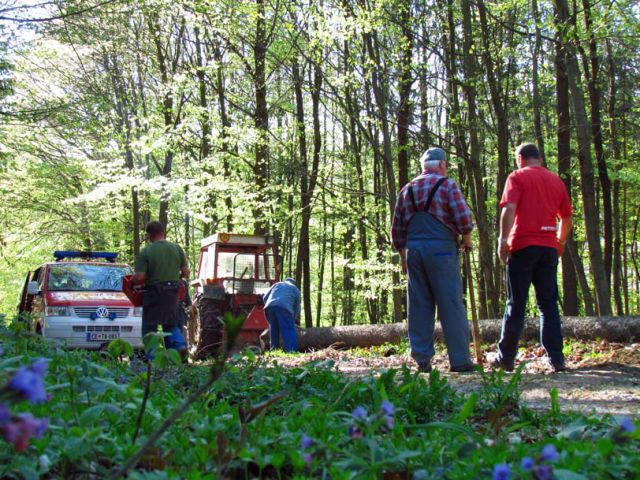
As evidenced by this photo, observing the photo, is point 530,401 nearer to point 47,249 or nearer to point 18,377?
point 18,377

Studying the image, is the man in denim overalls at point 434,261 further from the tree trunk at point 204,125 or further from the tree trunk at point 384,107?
the tree trunk at point 204,125

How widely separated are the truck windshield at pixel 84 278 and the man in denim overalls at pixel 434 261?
8.56 metres

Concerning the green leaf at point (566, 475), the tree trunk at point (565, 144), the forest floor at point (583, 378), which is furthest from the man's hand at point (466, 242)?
the tree trunk at point (565, 144)

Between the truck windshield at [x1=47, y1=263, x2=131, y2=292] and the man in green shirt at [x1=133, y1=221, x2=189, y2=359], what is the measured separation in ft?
15.1

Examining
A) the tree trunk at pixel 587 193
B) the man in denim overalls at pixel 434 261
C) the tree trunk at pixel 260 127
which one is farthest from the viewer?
the tree trunk at pixel 260 127

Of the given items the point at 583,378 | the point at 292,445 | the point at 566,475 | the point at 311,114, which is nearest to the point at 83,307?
the point at 583,378

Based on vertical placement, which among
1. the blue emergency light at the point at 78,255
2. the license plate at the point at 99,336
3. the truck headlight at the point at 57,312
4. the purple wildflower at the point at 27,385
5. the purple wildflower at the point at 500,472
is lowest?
the license plate at the point at 99,336

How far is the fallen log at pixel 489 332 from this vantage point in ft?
28.0

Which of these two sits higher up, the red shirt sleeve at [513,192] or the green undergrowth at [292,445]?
the red shirt sleeve at [513,192]

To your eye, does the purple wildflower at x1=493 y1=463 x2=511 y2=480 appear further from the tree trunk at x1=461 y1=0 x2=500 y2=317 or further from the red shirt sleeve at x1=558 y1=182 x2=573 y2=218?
the tree trunk at x1=461 y1=0 x2=500 y2=317

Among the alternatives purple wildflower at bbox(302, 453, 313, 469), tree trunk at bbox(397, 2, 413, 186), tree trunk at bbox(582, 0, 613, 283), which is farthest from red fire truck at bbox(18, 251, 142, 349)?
tree trunk at bbox(582, 0, 613, 283)

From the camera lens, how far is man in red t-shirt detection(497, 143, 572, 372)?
636 centimetres

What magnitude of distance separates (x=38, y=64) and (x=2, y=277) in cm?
1491

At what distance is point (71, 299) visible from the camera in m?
12.4
